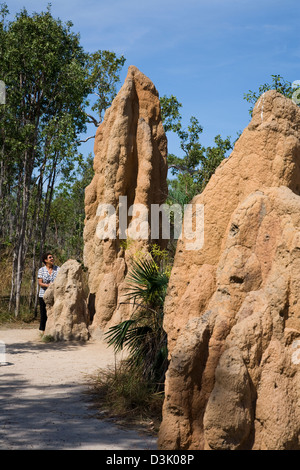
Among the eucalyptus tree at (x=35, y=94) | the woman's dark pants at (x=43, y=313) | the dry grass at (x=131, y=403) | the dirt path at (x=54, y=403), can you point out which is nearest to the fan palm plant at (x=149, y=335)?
the dry grass at (x=131, y=403)

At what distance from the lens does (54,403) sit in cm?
688

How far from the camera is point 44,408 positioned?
6.64 m

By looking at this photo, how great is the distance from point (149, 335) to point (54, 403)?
136 centimetres

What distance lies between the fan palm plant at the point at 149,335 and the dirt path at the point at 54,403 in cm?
79

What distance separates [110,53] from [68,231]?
1087 cm

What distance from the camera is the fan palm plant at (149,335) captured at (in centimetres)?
675

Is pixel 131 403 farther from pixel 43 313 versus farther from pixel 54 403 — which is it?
pixel 43 313

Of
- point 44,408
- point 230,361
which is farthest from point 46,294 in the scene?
point 230,361

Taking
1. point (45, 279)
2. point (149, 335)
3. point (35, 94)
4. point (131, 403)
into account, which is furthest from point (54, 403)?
point (35, 94)

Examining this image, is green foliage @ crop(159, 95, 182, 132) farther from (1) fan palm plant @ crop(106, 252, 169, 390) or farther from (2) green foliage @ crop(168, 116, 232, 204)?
(1) fan palm plant @ crop(106, 252, 169, 390)

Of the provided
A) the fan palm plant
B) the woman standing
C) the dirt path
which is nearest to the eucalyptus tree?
the woman standing

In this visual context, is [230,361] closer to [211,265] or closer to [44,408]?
[211,265]

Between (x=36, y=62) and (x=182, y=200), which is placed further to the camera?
(x=36, y=62)
